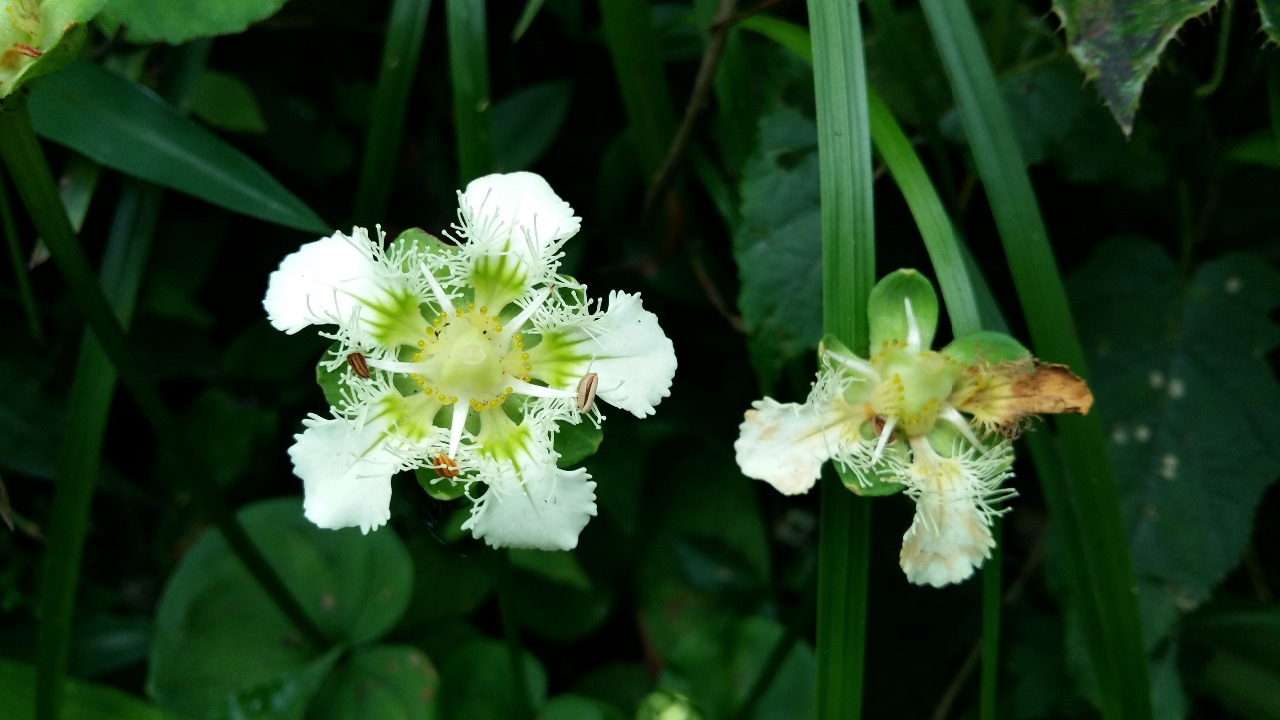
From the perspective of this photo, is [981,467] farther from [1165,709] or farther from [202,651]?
[202,651]

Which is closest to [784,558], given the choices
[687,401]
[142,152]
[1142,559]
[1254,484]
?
[687,401]

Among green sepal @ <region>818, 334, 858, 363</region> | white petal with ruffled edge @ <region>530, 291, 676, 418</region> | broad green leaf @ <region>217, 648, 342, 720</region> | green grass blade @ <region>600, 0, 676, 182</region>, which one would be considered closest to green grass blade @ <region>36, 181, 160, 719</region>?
broad green leaf @ <region>217, 648, 342, 720</region>

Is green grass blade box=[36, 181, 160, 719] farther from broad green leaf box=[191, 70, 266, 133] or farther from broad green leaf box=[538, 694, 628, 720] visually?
broad green leaf box=[538, 694, 628, 720]

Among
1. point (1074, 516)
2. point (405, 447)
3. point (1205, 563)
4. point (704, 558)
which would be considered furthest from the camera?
point (704, 558)

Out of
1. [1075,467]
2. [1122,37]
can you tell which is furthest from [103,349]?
[1122,37]

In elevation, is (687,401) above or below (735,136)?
below

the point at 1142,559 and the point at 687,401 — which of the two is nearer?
the point at 1142,559

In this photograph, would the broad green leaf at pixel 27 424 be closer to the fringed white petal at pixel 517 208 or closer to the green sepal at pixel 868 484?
the fringed white petal at pixel 517 208

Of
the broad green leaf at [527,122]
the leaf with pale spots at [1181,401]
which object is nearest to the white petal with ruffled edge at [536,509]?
the broad green leaf at [527,122]
